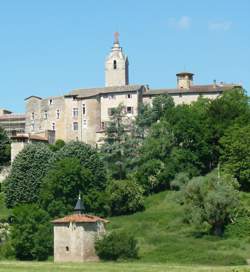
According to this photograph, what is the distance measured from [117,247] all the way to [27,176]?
24869 millimetres

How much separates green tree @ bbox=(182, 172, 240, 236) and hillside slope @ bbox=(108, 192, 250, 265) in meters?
1.07

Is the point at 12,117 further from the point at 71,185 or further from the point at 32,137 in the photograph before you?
the point at 71,185

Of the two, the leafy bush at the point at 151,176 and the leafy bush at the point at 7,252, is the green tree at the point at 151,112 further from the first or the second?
the leafy bush at the point at 7,252

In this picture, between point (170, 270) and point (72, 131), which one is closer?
point (170, 270)

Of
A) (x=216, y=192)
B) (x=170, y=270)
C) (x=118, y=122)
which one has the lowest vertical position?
(x=170, y=270)

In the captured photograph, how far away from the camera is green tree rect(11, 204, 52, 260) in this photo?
210 ft

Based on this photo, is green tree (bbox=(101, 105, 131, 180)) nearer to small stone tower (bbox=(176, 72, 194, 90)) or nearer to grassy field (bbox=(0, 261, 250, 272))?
small stone tower (bbox=(176, 72, 194, 90))

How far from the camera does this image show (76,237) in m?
61.6

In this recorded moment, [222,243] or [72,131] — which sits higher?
[72,131]

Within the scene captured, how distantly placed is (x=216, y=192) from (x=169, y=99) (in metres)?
35.4

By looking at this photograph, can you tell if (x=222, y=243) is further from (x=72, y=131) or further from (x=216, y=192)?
(x=72, y=131)

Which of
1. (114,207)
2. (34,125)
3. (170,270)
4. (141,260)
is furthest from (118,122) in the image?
(170,270)

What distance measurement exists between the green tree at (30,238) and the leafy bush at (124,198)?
11997mm

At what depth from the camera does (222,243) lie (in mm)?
63625
